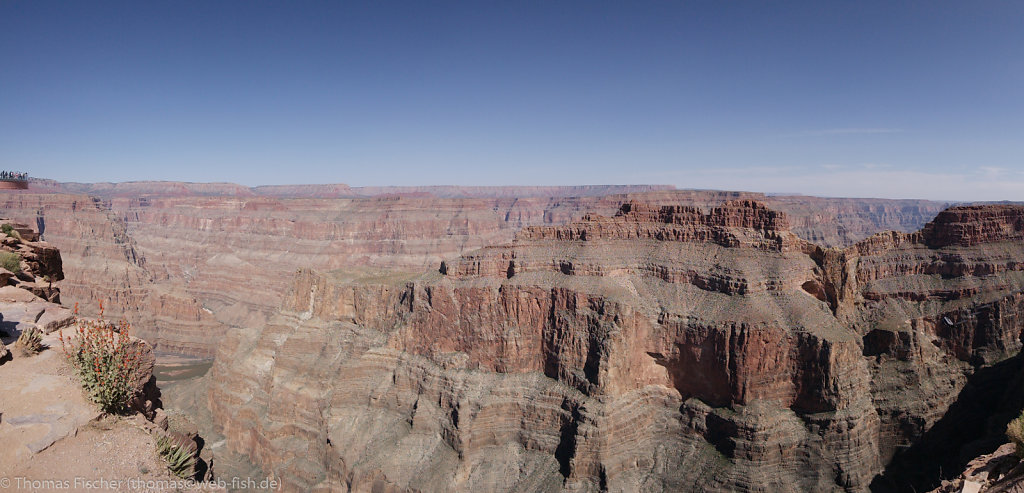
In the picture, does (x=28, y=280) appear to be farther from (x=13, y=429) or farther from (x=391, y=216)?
(x=391, y=216)

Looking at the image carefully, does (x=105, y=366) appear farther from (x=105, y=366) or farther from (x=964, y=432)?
(x=964, y=432)

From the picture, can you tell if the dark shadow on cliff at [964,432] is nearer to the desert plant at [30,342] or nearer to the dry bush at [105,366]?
the dry bush at [105,366]

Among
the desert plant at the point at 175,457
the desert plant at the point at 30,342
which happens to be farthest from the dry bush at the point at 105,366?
the desert plant at the point at 175,457

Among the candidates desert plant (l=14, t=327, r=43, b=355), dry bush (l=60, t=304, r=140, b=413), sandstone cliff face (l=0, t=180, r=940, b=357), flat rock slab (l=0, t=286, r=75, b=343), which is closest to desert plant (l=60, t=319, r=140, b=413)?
dry bush (l=60, t=304, r=140, b=413)

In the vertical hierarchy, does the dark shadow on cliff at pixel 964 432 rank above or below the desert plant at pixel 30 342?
below

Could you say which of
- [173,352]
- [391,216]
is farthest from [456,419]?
[391,216]
